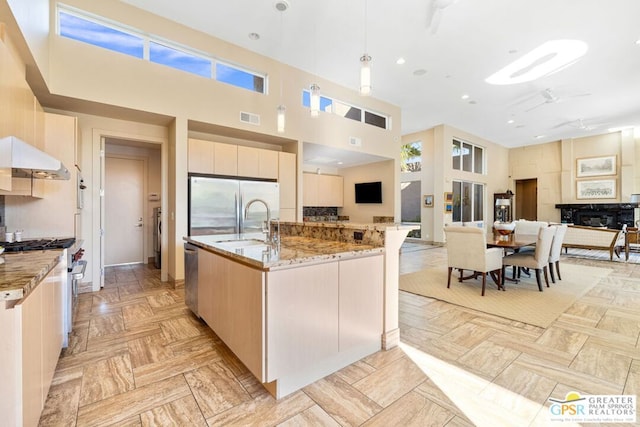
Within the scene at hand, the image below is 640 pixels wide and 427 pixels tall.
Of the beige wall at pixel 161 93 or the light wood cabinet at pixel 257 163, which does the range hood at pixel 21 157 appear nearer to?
the beige wall at pixel 161 93

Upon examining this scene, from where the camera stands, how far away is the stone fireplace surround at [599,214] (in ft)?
28.8

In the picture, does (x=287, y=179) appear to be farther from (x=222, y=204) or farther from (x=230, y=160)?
(x=222, y=204)

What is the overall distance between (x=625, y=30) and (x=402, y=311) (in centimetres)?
529

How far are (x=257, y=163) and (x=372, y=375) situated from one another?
12.4 feet

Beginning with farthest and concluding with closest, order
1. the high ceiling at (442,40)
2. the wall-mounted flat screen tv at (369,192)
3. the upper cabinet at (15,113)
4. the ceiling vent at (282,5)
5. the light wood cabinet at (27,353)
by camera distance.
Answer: the wall-mounted flat screen tv at (369,192), the high ceiling at (442,40), the ceiling vent at (282,5), the upper cabinet at (15,113), the light wood cabinet at (27,353)

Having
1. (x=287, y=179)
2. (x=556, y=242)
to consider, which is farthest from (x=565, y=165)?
(x=287, y=179)

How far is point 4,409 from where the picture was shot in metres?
1.03

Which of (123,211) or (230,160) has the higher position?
(230,160)

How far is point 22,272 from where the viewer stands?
1.31 metres

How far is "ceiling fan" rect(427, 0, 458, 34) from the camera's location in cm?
326

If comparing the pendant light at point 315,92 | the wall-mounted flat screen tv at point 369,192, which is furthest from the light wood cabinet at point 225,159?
the wall-mounted flat screen tv at point 369,192

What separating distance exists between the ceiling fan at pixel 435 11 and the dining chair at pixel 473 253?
271 centimetres

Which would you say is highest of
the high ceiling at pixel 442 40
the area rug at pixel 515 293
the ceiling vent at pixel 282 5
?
the high ceiling at pixel 442 40

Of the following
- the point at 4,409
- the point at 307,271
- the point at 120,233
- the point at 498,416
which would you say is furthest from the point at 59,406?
the point at 120,233
